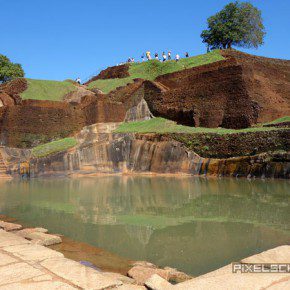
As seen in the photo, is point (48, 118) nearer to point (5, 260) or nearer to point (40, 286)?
point (5, 260)

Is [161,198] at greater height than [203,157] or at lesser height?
lesser

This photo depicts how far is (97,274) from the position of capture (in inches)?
159

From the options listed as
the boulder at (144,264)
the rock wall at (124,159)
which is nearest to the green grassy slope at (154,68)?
the rock wall at (124,159)

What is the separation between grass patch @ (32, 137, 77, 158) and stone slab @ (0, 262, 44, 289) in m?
18.2

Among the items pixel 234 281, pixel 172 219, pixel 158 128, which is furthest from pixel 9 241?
pixel 158 128

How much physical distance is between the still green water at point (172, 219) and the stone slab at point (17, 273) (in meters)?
2.12

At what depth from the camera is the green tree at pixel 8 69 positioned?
43.7 metres

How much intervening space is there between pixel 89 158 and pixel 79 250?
A: 1588 centimetres

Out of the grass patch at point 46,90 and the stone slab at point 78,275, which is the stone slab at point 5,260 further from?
the grass patch at point 46,90

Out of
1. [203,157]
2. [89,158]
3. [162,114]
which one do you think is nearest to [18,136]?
[89,158]

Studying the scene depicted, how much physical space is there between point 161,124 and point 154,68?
34.9 ft

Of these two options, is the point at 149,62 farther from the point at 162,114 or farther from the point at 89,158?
the point at 89,158

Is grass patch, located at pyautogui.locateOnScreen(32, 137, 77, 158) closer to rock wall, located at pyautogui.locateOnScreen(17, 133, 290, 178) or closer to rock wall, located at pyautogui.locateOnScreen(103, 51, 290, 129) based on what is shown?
rock wall, located at pyautogui.locateOnScreen(17, 133, 290, 178)

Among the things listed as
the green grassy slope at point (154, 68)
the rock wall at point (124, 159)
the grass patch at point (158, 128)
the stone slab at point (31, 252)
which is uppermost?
the green grassy slope at point (154, 68)
